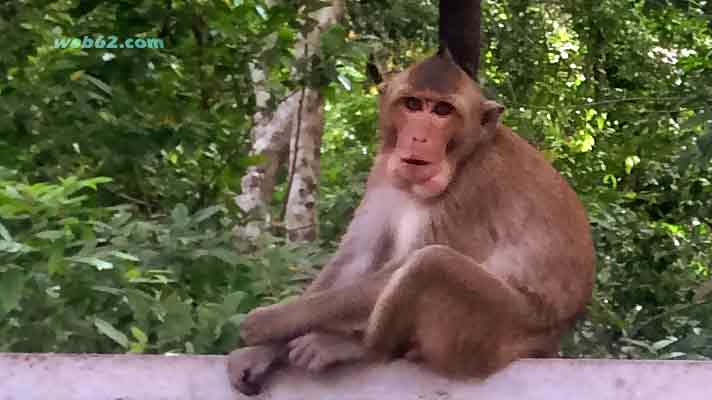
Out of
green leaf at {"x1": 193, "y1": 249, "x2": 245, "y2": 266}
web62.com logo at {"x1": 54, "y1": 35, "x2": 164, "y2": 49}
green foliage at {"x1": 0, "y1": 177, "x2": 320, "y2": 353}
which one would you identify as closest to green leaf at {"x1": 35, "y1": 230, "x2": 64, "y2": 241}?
green foliage at {"x1": 0, "y1": 177, "x2": 320, "y2": 353}

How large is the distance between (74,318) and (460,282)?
1.08 meters

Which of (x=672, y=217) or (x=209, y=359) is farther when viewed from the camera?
(x=672, y=217)

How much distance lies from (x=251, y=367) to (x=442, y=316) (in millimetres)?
477

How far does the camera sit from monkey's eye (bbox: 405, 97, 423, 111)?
319 cm

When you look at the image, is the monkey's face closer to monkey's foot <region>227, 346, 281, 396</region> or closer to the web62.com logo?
monkey's foot <region>227, 346, 281, 396</region>

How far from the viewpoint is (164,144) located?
14.5 feet

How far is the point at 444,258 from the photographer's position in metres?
2.88

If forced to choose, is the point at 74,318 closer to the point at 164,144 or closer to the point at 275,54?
the point at 164,144

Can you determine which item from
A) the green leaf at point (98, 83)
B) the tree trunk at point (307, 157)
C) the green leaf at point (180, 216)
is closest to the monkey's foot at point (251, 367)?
the green leaf at point (180, 216)

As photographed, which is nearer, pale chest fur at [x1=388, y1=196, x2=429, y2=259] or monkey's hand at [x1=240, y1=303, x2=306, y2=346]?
monkey's hand at [x1=240, y1=303, x2=306, y2=346]

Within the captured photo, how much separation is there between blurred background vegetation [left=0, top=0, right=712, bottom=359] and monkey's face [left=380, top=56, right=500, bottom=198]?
682mm

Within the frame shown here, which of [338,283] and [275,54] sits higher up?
[275,54]

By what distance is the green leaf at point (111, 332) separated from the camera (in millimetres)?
3121

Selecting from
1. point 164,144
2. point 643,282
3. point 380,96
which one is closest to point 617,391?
point 380,96
